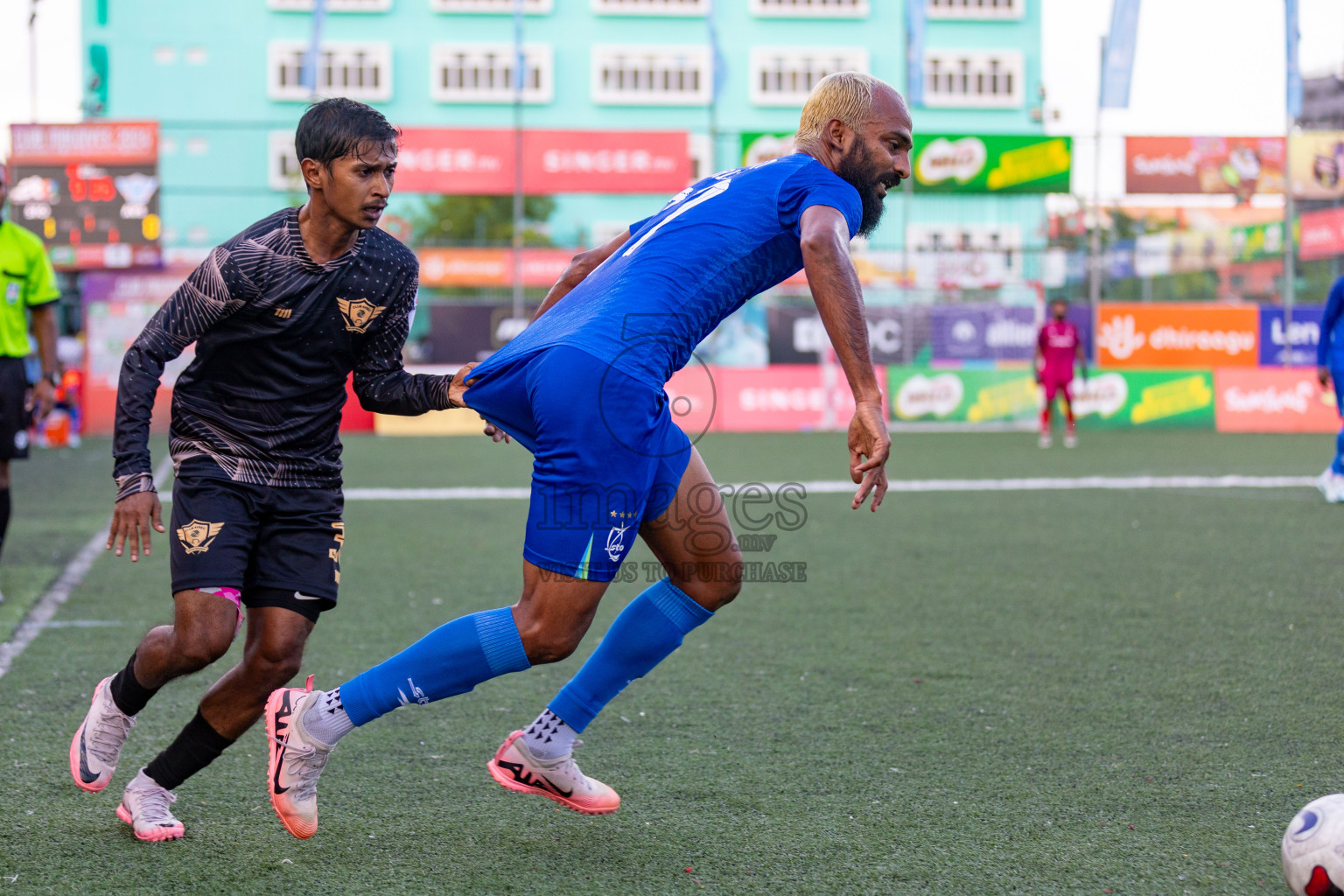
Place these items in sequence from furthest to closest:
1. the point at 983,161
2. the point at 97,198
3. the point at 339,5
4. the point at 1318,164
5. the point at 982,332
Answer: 1. the point at 339,5
2. the point at 1318,164
3. the point at 983,161
4. the point at 982,332
5. the point at 97,198

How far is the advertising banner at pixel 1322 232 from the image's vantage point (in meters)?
21.6

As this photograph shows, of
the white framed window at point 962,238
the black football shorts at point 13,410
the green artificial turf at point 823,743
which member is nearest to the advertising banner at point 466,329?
the white framed window at point 962,238

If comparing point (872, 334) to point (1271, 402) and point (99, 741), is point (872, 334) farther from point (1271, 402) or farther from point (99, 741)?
point (99, 741)

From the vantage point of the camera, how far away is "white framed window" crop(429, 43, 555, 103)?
41.0 meters

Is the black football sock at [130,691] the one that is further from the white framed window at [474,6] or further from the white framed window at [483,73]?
the white framed window at [474,6]

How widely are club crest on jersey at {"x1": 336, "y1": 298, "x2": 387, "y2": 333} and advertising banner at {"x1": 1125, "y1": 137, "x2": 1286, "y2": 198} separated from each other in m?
20.5

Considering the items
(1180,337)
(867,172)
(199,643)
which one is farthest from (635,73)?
(199,643)

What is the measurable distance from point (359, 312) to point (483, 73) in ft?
132

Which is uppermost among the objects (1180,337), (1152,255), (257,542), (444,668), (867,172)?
(1152,255)

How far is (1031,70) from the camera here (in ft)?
139

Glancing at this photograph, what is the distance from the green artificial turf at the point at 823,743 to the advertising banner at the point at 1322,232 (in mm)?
15920

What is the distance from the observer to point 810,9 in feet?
138

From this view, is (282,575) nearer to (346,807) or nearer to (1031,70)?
(346,807)

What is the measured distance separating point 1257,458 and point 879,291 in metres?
8.47
